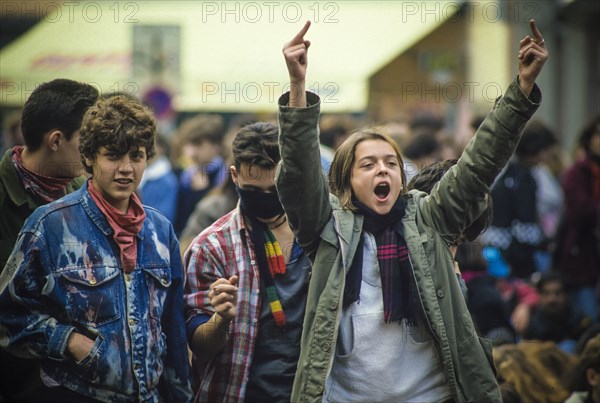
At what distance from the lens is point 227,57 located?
18766 mm

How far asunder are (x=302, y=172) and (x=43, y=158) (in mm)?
1408

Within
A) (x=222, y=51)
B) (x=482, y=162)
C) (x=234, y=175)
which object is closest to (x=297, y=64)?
(x=482, y=162)

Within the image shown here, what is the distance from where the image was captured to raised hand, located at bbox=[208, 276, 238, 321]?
15.0 ft

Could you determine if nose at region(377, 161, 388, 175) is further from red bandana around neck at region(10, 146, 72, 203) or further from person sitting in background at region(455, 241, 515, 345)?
person sitting in background at region(455, 241, 515, 345)

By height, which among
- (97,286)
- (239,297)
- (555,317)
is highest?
(97,286)

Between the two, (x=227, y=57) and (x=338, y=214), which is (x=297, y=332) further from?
(x=227, y=57)

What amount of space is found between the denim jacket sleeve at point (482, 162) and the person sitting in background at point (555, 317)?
13.5ft

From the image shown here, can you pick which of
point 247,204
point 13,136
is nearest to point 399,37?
point 13,136

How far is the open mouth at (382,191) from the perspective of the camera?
4715 mm

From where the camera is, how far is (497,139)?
179 inches

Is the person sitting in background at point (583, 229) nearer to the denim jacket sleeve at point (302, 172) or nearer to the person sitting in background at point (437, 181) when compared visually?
the person sitting in background at point (437, 181)

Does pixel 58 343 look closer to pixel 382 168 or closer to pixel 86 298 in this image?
pixel 86 298

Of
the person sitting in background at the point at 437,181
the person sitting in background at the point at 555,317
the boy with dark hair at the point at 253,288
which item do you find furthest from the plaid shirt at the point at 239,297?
the person sitting in background at the point at 555,317

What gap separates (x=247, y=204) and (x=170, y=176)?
4809 millimetres
